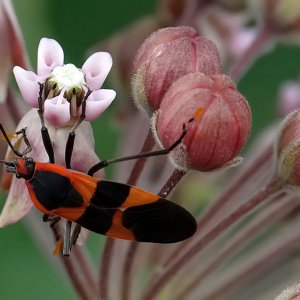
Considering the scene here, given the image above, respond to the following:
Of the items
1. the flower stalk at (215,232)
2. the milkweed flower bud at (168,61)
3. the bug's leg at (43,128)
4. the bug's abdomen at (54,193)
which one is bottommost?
the flower stalk at (215,232)

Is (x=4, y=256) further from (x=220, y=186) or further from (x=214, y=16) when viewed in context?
(x=214, y=16)

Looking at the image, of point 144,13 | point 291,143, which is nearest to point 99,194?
point 291,143

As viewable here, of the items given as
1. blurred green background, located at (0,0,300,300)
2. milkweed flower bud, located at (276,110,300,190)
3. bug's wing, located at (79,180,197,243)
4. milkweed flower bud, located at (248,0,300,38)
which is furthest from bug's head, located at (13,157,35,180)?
blurred green background, located at (0,0,300,300)

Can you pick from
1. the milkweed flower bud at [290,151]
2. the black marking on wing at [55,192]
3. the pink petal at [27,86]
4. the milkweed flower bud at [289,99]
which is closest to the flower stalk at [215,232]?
the milkweed flower bud at [290,151]

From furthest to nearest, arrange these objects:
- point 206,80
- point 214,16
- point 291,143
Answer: point 214,16 → point 291,143 → point 206,80

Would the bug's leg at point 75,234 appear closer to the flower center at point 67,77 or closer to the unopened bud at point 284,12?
the flower center at point 67,77

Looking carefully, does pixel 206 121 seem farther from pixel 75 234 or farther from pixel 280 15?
pixel 280 15

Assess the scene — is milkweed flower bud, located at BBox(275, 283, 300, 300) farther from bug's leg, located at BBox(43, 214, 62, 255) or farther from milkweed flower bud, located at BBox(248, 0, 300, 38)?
milkweed flower bud, located at BBox(248, 0, 300, 38)
